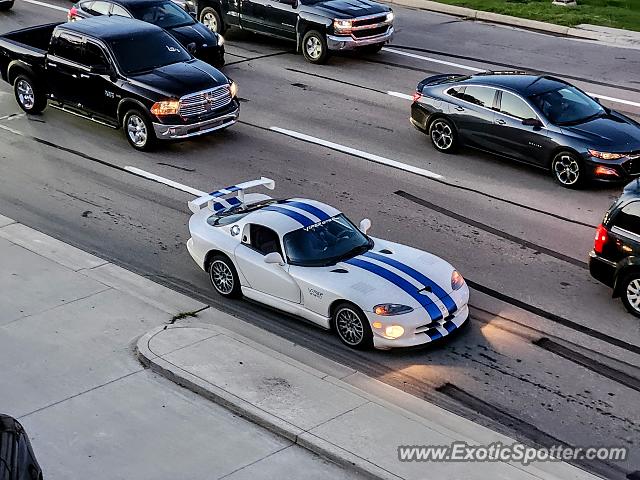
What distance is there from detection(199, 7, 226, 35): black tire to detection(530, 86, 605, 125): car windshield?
10.9 metres

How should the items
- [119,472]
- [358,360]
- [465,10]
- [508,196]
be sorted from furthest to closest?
[465,10], [508,196], [358,360], [119,472]

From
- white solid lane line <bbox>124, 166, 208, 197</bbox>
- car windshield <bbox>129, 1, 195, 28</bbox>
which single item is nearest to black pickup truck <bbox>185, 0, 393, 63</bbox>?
car windshield <bbox>129, 1, 195, 28</bbox>

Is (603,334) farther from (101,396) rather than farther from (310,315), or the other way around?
(101,396)

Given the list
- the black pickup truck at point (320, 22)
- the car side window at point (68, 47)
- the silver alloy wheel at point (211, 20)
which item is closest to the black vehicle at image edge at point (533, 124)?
the black pickup truck at point (320, 22)

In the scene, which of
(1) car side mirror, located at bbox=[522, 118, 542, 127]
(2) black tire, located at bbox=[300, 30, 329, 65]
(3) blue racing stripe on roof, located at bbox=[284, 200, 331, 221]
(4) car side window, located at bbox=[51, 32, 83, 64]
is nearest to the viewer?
(3) blue racing stripe on roof, located at bbox=[284, 200, 331, 221]

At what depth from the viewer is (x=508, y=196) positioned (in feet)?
56.9

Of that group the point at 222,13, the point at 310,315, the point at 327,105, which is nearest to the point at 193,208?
the point at 310,315

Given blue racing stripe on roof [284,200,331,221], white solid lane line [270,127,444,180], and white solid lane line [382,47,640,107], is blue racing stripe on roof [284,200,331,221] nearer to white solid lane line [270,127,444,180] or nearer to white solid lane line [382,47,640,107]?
white solid lane line [270,127,444,180]

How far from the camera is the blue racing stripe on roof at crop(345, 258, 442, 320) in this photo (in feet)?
40.8

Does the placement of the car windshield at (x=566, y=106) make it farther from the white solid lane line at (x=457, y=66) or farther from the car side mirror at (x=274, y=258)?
the car side mirror at (x=274, y=258)

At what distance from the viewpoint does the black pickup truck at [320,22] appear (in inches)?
953

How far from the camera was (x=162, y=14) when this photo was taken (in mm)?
24000

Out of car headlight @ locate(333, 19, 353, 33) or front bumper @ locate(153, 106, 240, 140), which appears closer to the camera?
front bumper @ locate(153, 106, 240, 140)

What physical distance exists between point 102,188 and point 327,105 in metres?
5.79
